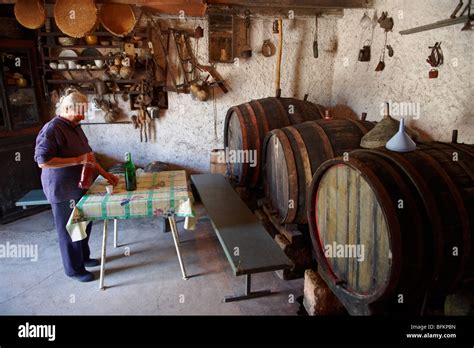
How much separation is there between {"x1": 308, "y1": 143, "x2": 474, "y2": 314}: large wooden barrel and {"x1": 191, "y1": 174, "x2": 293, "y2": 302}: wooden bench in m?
0.58

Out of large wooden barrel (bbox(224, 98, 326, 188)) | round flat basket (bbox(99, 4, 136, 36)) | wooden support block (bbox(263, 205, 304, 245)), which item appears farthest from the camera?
round flat basket (bbox(99, 4, 136, 36))

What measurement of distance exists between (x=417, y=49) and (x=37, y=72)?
4585mm

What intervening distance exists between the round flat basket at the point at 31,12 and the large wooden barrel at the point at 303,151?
308 cm

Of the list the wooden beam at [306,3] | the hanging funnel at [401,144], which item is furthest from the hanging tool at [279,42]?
the hanging funnel at [401,144]

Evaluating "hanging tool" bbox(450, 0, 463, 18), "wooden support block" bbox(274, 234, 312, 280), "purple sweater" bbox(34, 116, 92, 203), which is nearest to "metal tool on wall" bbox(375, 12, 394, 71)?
"hanging tool" bbox(450, 0, 463, 18)

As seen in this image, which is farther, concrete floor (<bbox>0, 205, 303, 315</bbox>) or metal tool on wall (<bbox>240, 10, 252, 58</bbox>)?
metal tool on wall (<bbox>240, 10, 252, 58</bbox>)

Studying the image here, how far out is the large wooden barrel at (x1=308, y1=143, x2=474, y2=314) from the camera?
1.61 m

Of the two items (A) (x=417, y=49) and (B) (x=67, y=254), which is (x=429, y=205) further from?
(B) (x=67, y=254)

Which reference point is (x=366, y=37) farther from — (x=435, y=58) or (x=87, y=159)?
(x=87, y=159)

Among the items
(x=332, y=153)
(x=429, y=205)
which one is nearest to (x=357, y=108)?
(x=332, y=153)

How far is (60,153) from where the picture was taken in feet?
8.96

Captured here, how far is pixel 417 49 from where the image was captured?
337 centimetres

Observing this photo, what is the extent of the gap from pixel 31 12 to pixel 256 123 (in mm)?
2857

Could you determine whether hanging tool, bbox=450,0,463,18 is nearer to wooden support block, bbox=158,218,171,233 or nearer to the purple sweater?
the purple sweater
